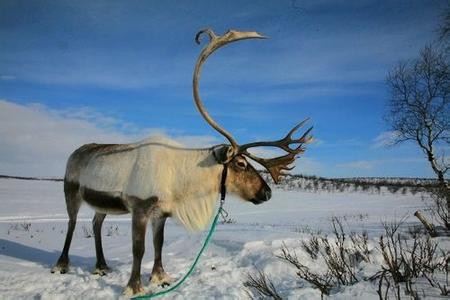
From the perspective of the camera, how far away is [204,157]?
214 inches

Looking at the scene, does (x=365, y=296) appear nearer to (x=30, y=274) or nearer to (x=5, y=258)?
(x=30, y=274)

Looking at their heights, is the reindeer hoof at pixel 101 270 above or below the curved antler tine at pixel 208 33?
below

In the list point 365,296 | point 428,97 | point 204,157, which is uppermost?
point 428,97

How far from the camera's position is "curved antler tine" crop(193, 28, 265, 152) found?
211 inches

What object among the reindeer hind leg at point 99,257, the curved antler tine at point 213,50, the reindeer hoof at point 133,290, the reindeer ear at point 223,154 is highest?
the curved antler tine at point 213,50

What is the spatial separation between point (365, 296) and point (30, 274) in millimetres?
4701

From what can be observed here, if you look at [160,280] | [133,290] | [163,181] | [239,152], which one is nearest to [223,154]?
[239,152]

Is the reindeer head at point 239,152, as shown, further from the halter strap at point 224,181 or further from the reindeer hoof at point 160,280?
the reindeer hoof at point 160,280

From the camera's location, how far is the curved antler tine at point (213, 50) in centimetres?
536

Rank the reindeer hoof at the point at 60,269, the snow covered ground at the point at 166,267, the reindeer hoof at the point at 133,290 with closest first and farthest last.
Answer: the snow covered ground at the point at 166,267 < the reindeer hoof at the point at 133,290 < the reindeer hoof at the point at 60,269

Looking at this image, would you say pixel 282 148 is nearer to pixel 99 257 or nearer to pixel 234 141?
pixel 234 141

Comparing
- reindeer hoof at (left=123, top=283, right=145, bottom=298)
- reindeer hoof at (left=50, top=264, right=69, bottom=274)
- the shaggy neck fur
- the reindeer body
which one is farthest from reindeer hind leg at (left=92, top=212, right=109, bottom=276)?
the shaggy neck fur

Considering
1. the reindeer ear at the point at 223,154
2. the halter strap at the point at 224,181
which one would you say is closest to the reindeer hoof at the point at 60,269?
the halter strap at the point at 224,181

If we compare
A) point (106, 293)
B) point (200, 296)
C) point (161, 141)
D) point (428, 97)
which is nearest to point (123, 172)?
point (161, 141)
